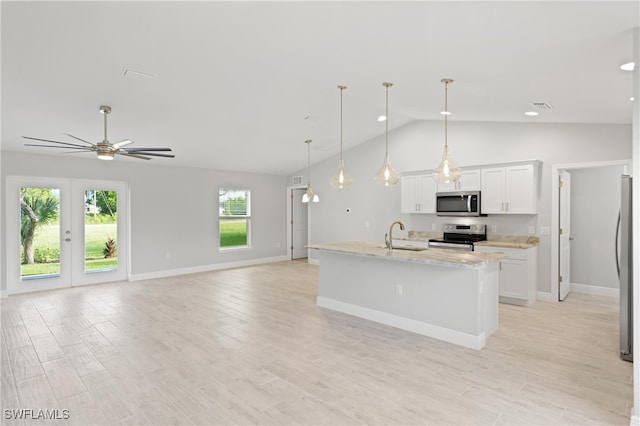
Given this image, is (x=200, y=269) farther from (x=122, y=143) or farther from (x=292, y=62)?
(x=292, y=62)

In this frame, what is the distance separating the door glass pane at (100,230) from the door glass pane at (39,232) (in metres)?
0.46

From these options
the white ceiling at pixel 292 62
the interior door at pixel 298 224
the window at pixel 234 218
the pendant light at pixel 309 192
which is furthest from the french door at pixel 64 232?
the interior door at pixel 298 224

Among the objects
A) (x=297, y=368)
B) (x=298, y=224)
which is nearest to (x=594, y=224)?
(x=297, y=368)

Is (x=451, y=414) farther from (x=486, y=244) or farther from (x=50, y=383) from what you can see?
(x=486, y=244)

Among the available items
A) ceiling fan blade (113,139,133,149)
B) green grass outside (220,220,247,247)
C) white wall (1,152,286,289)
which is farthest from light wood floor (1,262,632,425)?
green grass outside (220,220,247,247)

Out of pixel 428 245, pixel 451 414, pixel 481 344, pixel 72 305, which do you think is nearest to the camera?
pixel 451 414

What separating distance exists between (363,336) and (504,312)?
7.44ft

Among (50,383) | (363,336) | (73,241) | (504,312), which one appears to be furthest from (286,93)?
(73,241)

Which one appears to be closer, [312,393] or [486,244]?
[312,393]

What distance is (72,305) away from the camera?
5262 mm

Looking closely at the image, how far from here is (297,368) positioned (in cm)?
319

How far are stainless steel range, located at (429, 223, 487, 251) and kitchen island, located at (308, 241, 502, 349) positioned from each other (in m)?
1.60

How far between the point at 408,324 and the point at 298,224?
6158 mm

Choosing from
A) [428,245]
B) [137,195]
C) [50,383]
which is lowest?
[50,383]
